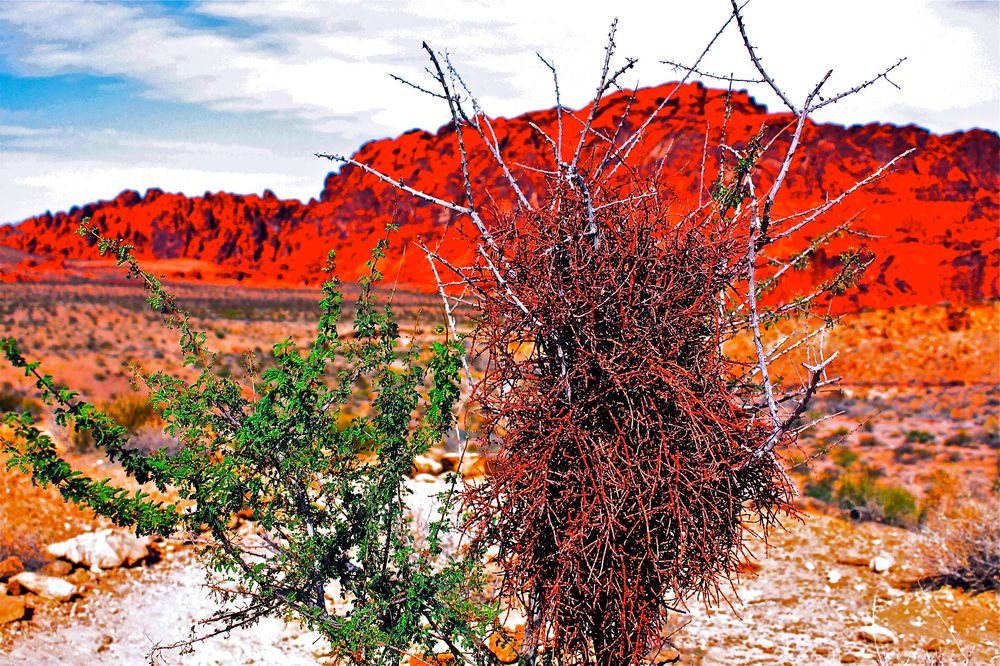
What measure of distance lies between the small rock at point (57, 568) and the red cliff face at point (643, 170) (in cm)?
366

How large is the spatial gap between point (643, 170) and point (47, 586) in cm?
634

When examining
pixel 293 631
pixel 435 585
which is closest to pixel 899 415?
pixel 293 631

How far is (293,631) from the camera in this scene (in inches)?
272

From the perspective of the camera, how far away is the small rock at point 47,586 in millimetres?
6992

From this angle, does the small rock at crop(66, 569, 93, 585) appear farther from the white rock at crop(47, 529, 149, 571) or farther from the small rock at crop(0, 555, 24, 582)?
the small rock at crop(0, 555, 24, 582)

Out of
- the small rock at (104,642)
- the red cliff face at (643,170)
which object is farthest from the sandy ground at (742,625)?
A: the red cliff face at (643,170)

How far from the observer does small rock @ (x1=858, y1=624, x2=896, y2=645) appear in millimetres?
6770

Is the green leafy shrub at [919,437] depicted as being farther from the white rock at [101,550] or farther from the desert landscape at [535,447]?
the white rock at [101,550]

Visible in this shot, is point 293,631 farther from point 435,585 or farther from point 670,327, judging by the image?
point 670,327

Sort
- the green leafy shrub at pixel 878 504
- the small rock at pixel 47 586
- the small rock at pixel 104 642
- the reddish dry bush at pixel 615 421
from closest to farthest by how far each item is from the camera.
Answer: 1. the reddish dry bush at pixel 615 421
2. the small rock at pixel 104 642
3. the small rock at pixel 47 586
4. the green leafy shrub at pixel 878 504

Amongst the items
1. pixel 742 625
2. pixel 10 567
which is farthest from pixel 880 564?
pixel 10 567

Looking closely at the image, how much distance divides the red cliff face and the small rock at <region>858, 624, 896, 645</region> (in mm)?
3337

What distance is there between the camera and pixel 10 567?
721 cm

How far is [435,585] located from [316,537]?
0.64 meters
